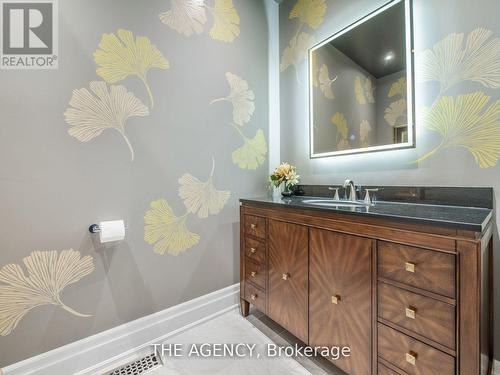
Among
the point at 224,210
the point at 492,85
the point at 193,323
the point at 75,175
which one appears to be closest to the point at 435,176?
the point at 492,85

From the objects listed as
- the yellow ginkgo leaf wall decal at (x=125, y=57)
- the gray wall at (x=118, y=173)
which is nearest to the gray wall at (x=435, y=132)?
the gray wall at (x=118, y=173)

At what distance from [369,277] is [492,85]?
1109 millimetres

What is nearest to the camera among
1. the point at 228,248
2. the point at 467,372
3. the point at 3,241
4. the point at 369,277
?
the point at 467,372

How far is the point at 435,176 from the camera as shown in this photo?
1.30 metres

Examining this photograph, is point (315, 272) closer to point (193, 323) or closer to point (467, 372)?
point (467, 372)

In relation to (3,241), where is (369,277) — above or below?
below

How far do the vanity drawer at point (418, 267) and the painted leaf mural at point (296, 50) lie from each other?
1.72 m

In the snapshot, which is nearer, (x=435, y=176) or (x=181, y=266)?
(x=435, y=176)

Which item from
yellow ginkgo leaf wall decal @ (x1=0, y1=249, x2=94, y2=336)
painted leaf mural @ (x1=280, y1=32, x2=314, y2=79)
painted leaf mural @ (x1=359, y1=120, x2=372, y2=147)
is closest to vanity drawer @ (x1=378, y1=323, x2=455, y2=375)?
painted leaf mural @ (x1=359, y1=120, x2=372, y2=147)

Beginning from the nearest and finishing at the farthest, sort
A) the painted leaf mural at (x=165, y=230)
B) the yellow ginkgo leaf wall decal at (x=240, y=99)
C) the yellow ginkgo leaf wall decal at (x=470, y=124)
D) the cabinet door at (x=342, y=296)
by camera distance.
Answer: the cabinet door at (x=342, y=296) < the yellow ginkgo leaf wall decal at (x=470, y=124) < the painted leaf mural at (x=165, y=230) < the yellow ginkgo leaf wall decal at (x=240, y=99)

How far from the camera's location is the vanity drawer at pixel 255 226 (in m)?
1.56

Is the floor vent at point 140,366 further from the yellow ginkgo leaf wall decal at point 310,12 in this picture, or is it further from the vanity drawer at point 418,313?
the yellow ginkgo leaf wall decal at point 310,12

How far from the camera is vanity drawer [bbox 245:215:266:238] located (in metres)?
1.56

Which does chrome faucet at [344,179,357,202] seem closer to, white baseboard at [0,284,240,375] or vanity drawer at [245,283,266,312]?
vanity drawer at [245,283,266,312]
